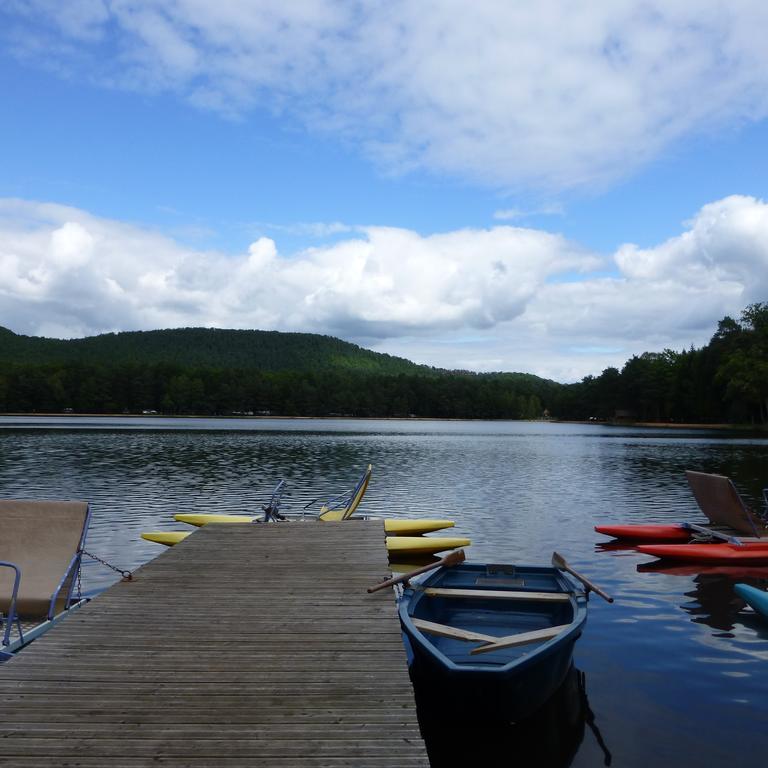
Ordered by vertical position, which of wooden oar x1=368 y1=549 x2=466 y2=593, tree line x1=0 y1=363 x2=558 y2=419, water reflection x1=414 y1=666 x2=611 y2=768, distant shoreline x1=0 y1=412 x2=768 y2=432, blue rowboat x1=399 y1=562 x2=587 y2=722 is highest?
tree line x1=0 y1=363 x2=558 y2=419

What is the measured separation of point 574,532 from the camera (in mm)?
20781

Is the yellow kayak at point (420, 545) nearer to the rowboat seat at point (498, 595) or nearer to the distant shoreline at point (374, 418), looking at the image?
the rowboat seat at point (498, 595)

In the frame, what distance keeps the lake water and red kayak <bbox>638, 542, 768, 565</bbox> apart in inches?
12.4

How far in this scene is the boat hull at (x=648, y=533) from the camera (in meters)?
18.3

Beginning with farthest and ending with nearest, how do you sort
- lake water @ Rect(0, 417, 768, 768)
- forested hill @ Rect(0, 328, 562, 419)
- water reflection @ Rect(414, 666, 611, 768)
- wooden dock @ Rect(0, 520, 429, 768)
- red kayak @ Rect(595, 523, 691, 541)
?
forested hill @ Rect(0, 328, 562, 419), red kayak @ Rect(595, 523, 691, 541), lake water @ Rect(0, 417, 768, 768), water reflection @ Rect(414, 666, 611, 768), wooden dock @ Rect(0, 520, 429, 768)

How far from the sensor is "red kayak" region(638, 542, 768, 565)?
50.7 feet

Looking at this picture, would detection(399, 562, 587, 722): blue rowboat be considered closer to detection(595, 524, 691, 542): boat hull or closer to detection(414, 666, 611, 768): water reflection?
detection(414, 666, 611, 768): water reflection

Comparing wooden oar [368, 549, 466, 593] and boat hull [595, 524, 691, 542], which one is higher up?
wooden oar [368, 549, 466, 593]

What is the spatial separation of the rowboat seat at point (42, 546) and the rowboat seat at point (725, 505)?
14.1 meters

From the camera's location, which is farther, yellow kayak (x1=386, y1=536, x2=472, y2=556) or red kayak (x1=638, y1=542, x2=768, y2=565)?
yellow kayak (x1=386, y1=536, x2=472, y2=556)

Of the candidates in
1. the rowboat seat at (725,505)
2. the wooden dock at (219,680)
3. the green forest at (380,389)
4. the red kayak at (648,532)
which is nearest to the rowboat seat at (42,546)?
the wooden dock at (219,680)

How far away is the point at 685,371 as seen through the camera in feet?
392

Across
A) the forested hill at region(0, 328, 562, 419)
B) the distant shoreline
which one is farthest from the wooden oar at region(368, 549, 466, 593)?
the forested hill at region(0, 328, 562, 419)

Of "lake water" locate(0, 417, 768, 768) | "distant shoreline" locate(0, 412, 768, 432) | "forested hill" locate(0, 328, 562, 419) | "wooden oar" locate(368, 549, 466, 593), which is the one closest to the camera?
"lake water" locate(0, 417, 768, 768)
